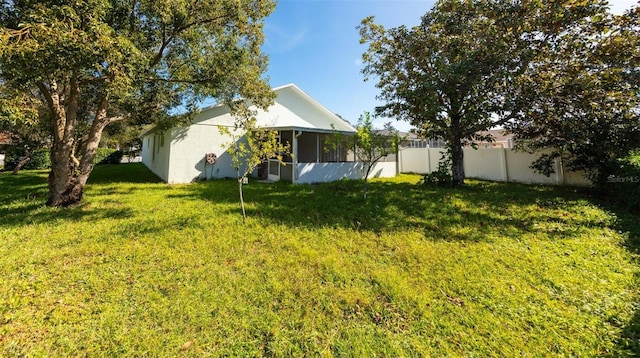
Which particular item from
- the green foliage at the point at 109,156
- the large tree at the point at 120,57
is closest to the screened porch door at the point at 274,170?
the large tree at the point at 120,57

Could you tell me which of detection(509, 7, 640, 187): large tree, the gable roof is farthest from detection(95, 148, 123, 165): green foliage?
detection(509, 7, 640, 187): large tree

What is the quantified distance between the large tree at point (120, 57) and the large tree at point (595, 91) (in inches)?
383

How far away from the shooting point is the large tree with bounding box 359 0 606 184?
24.4ft

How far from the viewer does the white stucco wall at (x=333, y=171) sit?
37.8ft

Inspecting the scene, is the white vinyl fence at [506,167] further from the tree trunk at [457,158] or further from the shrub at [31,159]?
the shrub at [31,159]

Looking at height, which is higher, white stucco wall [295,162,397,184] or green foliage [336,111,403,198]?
green foliage [336,111,403,198]

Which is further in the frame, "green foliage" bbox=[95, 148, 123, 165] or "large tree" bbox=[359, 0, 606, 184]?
"green foliage" bbox=[95, 148, 123, 165]

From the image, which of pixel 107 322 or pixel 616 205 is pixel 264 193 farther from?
pixel 616 205

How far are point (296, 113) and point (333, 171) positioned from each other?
5078 millimetres

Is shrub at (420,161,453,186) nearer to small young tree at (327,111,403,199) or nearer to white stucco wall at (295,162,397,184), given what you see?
small young tree at (327,111,403,199)

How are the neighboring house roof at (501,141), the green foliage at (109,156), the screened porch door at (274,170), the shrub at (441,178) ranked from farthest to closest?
1. the green foliage at (109,156)
2. the screened porch door at (274,170)
3. the neighboring house roof at (501,141)
4. the shrub at (441,178)

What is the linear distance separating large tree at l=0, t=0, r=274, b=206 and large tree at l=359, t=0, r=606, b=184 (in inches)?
207

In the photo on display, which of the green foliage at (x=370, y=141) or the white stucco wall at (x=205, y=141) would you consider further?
the white stucco wall at (x=205, y=141)
